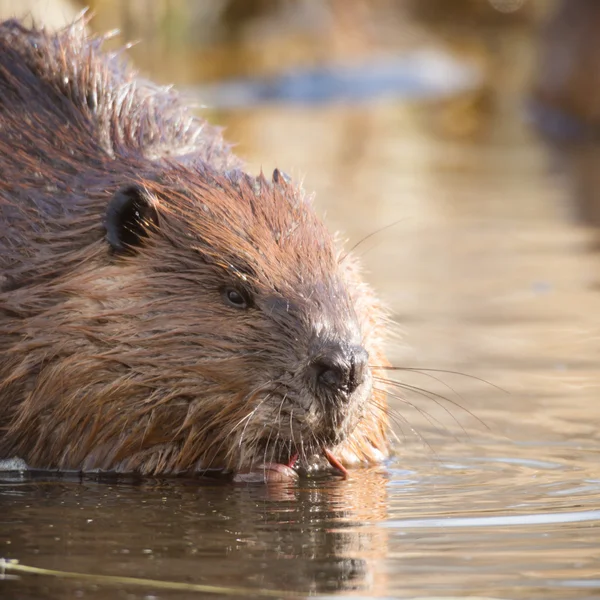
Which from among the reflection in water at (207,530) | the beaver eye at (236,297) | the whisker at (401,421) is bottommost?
the reflection in water at (207,530)

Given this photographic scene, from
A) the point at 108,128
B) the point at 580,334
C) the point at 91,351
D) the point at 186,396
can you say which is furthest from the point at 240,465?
the point at 580,334

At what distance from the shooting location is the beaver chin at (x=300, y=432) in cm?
390

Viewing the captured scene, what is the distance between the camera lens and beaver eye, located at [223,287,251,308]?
414 centimetres

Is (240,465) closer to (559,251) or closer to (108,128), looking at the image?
(108,128)

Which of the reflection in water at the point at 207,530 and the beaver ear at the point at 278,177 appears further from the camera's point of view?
the beaver ear at the point at 278,177

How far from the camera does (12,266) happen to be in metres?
4.46

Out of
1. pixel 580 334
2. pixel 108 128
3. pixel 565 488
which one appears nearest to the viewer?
pixel 565 488

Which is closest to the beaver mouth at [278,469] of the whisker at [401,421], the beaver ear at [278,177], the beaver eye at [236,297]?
the whisker at [401,421]

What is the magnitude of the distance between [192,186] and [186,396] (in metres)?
0.64

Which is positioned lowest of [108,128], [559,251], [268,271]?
[268,271]

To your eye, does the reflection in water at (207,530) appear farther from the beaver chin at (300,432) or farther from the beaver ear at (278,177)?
the beaver ear at (278,177)

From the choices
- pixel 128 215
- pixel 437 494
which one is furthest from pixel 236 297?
pixel 437 494

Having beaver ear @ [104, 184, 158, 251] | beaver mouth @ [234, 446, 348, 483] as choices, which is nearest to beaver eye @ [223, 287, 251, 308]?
beaver ear @ [104, 184, 158, 251]

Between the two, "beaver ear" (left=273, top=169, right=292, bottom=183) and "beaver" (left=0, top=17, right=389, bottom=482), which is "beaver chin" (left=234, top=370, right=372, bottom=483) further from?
"beaver ear" (left=273, top=169, right=292, bottom=183)
